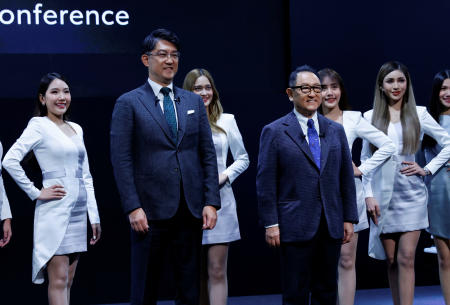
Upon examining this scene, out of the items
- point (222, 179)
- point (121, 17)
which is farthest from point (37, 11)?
point (222, 179)

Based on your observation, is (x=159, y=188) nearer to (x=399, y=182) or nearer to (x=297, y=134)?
(x=297, y=134)

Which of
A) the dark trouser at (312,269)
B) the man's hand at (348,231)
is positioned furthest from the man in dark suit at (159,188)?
the man's hand at (348,231)

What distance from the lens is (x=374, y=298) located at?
5.80m

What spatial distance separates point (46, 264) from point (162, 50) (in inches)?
65.7

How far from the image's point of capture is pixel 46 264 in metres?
4.24

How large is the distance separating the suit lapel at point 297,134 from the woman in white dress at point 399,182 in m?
1.13

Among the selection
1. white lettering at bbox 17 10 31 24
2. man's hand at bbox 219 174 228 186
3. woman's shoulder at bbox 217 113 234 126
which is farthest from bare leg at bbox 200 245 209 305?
white lettering at bbox 17 10 31 24

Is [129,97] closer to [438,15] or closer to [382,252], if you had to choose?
[382,252]

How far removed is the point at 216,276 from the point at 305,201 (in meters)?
1.24

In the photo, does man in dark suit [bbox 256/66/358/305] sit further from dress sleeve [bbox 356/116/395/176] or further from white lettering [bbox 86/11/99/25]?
white lettering [bbox 86/11/99/25]

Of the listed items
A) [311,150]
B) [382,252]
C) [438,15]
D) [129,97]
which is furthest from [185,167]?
[438,15]

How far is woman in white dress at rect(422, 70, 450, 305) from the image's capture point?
4711mm

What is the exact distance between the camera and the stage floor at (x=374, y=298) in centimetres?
558

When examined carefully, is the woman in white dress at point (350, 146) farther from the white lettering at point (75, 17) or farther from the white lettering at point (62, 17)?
the white lettering at point (75, 17)
